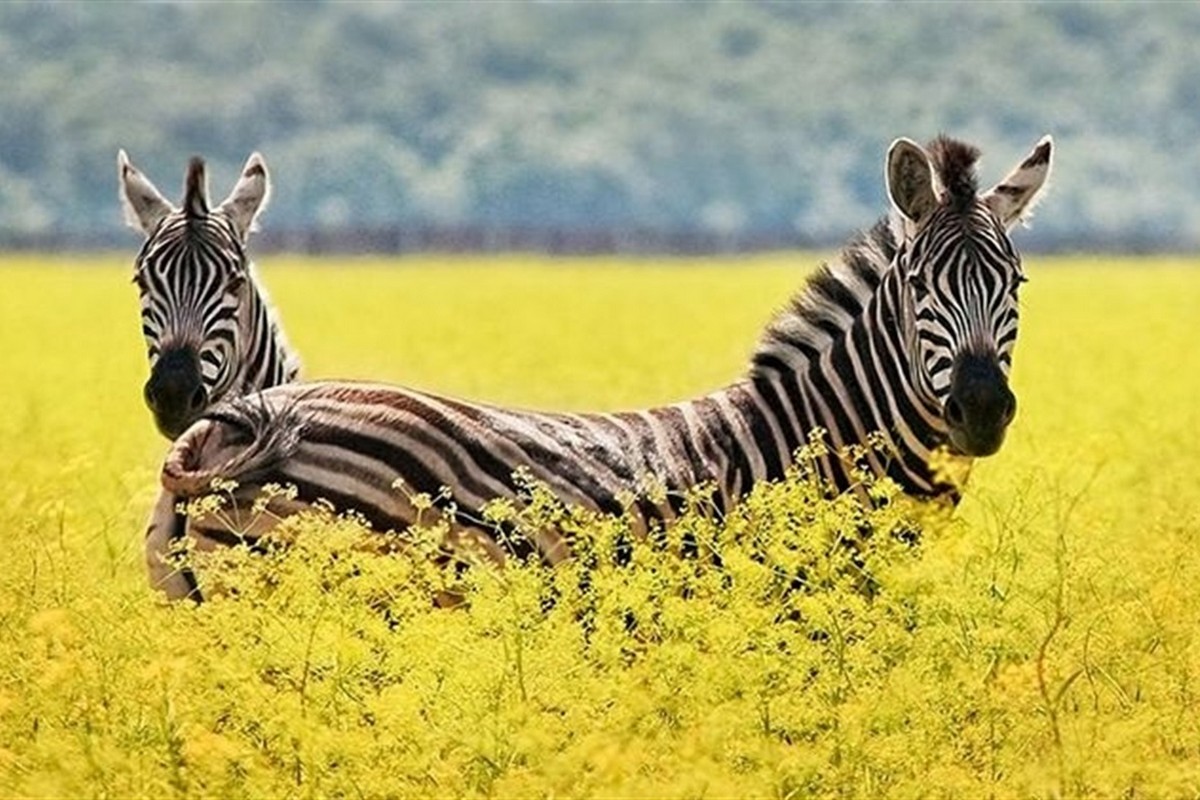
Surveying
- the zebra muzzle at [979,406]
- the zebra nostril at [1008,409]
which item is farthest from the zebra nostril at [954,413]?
the zebra nostril at [1008,409]

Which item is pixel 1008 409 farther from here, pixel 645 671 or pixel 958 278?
pixel 645 671

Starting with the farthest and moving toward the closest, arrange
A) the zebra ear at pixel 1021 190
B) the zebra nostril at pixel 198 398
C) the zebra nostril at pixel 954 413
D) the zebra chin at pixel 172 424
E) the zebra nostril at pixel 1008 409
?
the zebra nostril at pixel 198 398
the zebra chin at pixel 172 424
the zebra ear at pixel 1021 190
the zebra nostril at pixel 954 413
the zebra nostril at pixel 1008 409

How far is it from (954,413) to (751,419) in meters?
0.87

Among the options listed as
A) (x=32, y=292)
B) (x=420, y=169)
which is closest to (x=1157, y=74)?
(x=420, y=169)

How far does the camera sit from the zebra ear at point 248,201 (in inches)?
435

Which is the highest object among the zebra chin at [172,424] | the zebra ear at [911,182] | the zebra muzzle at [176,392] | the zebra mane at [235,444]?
the zebra ear at [911,182]

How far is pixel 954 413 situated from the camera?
28.1 ft

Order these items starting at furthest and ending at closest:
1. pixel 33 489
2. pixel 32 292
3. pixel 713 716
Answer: pixel 32 292 < pixel 33 489 < pixel 713 716

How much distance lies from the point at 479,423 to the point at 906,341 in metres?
1.64

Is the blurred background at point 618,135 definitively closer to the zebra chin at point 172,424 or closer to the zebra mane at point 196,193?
the zebra mane at point 196,193

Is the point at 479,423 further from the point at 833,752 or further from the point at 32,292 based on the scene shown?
the point at 32,292

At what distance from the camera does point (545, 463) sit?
27.9ft

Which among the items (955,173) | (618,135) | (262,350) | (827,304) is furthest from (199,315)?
(618,135)

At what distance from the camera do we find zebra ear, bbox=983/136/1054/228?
896cm
